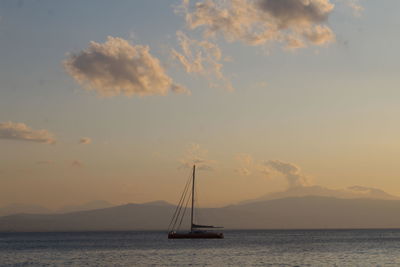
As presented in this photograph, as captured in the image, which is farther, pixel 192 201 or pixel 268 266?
pixel 192 201

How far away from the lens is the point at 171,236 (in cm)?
14800

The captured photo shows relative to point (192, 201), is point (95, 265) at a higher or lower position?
lower

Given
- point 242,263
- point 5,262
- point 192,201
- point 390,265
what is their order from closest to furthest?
1. point 390,265
2. point 242,263
3. point 5,262
4. point 192,201

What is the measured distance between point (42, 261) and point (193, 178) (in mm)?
65657

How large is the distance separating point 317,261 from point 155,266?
892 inches

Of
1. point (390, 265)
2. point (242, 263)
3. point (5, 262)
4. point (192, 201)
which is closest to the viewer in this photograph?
point (390, 265)

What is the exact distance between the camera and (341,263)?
75000 millimetres

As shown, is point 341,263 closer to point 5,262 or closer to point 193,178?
point 5,262

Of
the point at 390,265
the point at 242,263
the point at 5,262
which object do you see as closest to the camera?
the point at 390,265

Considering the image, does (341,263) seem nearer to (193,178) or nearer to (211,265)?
(211,265)

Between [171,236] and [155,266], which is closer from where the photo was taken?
[155,266]

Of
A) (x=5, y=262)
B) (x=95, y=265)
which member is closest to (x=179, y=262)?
(x=95, y=265)

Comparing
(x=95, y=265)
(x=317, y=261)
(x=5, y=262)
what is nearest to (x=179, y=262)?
(x=95, y=265)

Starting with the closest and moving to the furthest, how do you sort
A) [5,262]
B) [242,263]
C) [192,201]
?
[242,263] → [5,262] → [192,201]
